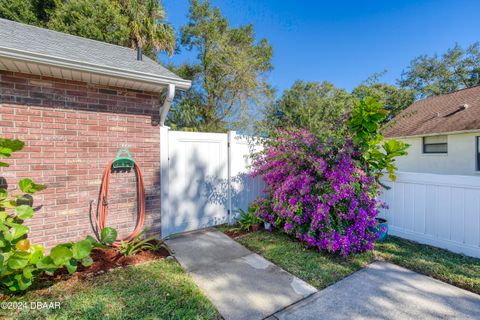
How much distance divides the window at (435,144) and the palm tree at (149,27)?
1188 centimetres

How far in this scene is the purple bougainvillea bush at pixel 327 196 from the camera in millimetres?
3382

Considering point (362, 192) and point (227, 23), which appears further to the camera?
point (227, 23)

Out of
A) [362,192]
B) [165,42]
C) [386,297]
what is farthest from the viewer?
[165,42]

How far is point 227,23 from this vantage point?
14883mm

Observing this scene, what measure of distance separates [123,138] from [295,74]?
44.8ft

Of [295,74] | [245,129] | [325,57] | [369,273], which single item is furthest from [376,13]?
[369,273]

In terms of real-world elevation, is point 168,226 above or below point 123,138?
below

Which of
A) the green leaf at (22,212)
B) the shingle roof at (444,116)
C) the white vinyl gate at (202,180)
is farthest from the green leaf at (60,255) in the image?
the shingle roof at (444,116)

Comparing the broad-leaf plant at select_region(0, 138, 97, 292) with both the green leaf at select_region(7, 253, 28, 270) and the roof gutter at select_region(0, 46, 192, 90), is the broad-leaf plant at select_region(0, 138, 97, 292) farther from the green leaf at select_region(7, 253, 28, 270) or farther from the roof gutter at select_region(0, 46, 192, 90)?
A: the roof gutter at select_region(0, 46, 192, 90)

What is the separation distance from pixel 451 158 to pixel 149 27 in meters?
13.2

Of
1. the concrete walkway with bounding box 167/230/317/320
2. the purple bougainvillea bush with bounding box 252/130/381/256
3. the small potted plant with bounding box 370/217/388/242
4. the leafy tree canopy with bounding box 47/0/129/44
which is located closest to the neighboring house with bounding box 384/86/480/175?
the small potted plant with bounding box 370/217/388/242

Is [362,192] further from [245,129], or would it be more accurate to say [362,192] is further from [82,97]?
[245,129]

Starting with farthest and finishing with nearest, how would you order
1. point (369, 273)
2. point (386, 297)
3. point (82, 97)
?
point (82, 97) < point (369, 273) < point (386, 297)

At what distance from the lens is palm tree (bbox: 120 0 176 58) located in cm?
984
